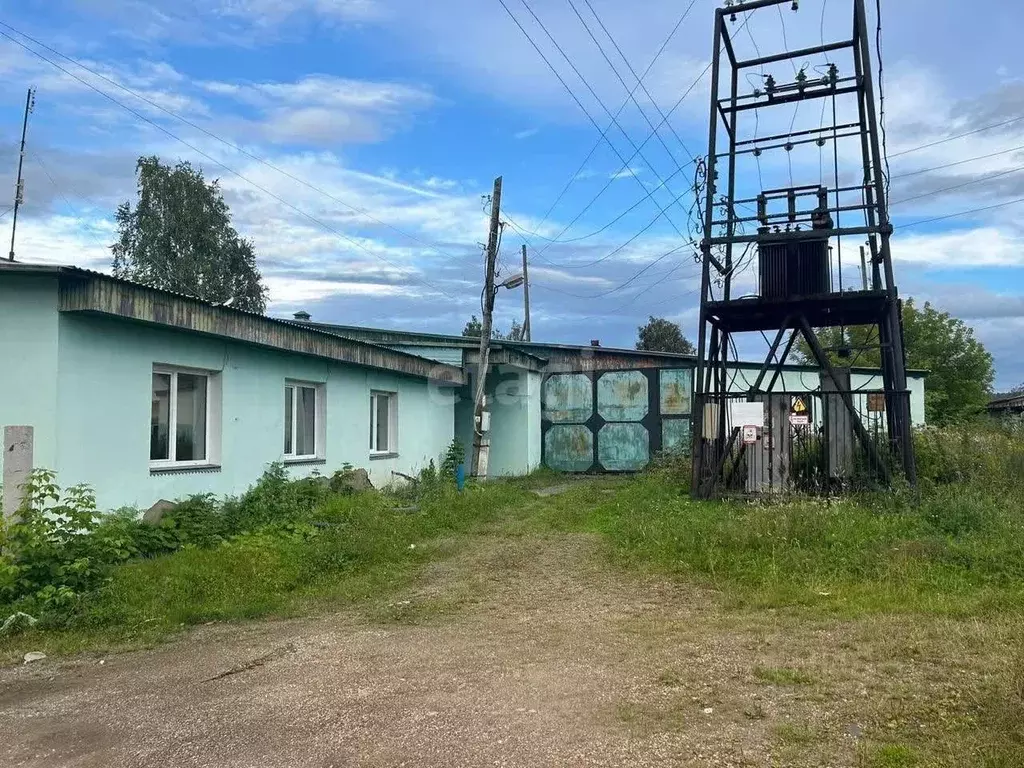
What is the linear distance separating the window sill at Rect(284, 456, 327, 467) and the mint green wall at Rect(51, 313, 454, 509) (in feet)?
0.24

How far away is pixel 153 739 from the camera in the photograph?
13.2 feet

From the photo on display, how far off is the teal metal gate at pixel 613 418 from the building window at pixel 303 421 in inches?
368

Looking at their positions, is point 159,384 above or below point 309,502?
above

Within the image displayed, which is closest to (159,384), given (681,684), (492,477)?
(681,684)

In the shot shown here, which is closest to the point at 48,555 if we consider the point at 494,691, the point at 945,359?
the point at 494,691

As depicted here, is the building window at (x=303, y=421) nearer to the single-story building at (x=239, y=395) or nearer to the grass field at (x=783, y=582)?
the single-story building at (x=239, y=395)

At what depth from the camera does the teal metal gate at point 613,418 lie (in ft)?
65.9

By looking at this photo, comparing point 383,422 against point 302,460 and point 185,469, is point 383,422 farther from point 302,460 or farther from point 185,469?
point 185,469

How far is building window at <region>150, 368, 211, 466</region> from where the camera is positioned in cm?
923

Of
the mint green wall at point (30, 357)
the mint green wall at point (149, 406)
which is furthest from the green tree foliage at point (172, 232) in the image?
the mint green wall at point (30, 357)

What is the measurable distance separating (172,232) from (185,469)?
80.7ft

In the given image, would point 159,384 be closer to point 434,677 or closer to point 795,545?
point 434,677

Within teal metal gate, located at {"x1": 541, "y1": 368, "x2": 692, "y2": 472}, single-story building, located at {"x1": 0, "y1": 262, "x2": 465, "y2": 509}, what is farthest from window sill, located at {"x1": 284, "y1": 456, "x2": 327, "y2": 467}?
teal metal gate, located at {"x1": 541, "y1": 368, "x2": 692, "y2": 472}

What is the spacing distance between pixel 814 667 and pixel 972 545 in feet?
12.9
